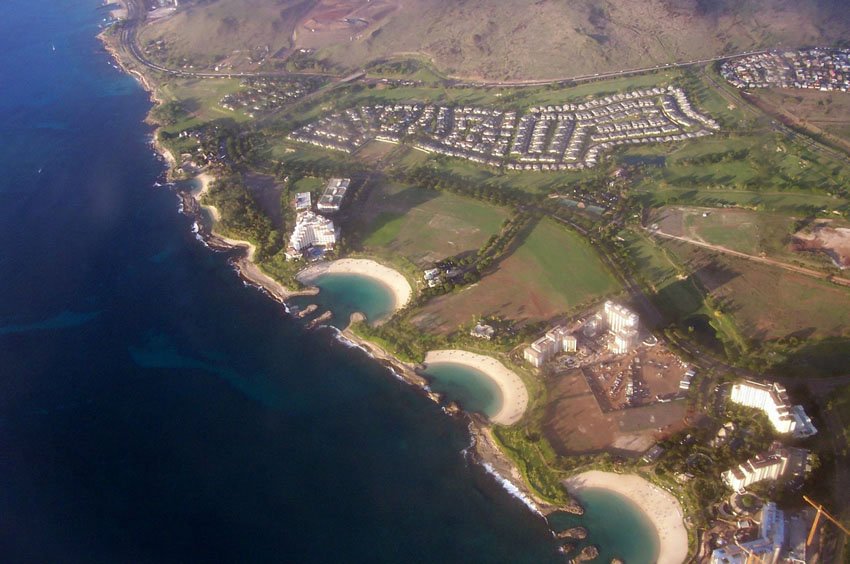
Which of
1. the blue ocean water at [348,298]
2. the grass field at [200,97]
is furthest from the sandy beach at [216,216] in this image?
the grass field at [200,97]

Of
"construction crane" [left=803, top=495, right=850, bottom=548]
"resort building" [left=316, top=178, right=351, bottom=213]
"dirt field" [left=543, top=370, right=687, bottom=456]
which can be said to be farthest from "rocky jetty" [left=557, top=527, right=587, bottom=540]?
"resort building" [left=316, top=178, right=351, bottom=213]

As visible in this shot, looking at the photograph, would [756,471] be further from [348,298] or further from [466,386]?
[348,298]

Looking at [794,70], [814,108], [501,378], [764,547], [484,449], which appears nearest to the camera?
[764,547]

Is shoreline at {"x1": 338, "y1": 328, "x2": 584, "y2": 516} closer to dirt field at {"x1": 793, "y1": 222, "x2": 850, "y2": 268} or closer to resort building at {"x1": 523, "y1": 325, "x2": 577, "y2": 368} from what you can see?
resort building at {"x1": 523, "y1": 325, "x2": 577, "y2": 368}

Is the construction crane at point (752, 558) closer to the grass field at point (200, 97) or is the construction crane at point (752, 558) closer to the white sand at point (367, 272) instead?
the white sand at point (367, 272)

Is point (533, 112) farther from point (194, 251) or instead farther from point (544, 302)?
point (194, 251)

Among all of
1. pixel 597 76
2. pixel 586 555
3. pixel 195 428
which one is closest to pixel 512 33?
pixel 597 76

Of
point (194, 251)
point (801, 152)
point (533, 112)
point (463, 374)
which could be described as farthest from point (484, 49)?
point (463, 374)
